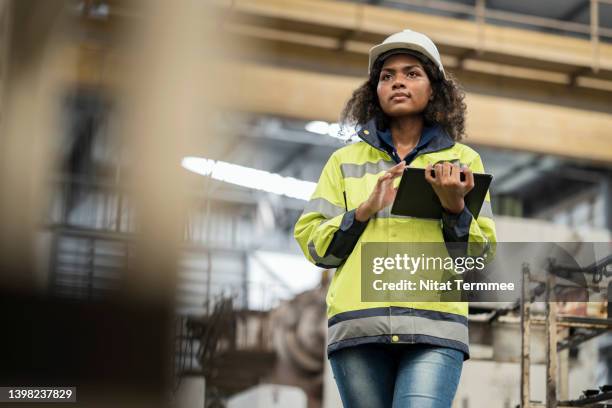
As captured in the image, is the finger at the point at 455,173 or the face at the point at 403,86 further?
the face at the point at 403,86

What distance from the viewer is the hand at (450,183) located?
235cm

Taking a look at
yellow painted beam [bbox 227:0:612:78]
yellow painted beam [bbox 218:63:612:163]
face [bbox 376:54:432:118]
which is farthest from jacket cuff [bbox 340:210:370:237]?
yellow painted beam [bbox 227:0:612:78]

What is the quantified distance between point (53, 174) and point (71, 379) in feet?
0.59

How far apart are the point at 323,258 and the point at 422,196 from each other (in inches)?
12.1

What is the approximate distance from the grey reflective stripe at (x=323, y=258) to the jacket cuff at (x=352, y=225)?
0.09m

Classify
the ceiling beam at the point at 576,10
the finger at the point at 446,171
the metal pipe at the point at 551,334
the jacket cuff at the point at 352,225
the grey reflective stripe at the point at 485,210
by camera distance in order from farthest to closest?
the ceiling beam at the point at 576,10 < the metal pipe at the point at 551,334 < the grey reflective stripe at the point at 485,210 < the jacket cuff at the point at 352,225 < the finger at the point at 446,171

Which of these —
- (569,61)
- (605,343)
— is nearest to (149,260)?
(569,61)

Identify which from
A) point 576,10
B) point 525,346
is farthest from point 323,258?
point 576,10

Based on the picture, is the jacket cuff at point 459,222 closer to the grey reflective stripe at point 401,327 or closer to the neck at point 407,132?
the grey reflective stripe at point 401,327

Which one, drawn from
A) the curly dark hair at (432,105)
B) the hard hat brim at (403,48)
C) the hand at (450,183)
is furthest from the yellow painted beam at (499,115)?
the hand at (450,183)

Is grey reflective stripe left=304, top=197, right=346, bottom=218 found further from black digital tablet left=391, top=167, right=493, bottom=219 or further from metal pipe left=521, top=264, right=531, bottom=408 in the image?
metal pipe left=521, top=264, right=531, bottom=408

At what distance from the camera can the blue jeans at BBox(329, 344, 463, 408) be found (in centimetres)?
236

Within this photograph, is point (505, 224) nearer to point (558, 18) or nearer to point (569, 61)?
point (569, 61)

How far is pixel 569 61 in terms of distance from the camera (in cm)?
1121
